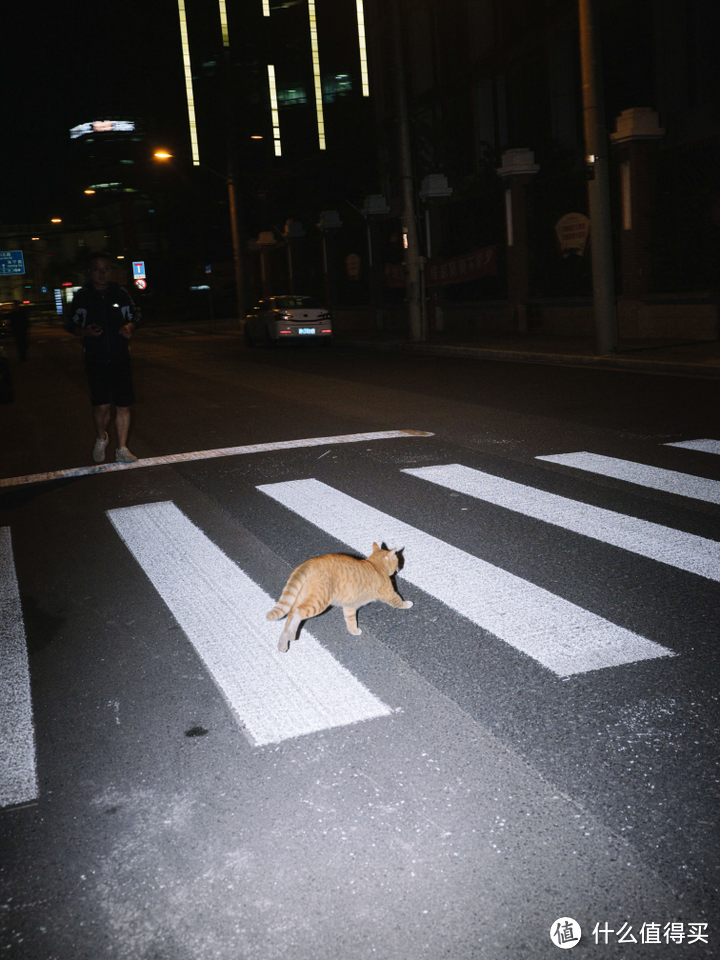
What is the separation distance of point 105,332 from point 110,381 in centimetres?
53

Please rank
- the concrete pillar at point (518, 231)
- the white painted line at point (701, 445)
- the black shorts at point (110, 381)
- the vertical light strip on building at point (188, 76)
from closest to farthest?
the white painted line at point (701, 445) < the black shorts at point (110, 381) < the concrete pillar at point (518, 231) < the vertical light strip on building at point (188, 76)

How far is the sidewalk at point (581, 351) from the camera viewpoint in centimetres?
1515

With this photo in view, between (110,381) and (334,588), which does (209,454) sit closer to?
(110,381)

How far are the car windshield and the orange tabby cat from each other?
24.6 meters

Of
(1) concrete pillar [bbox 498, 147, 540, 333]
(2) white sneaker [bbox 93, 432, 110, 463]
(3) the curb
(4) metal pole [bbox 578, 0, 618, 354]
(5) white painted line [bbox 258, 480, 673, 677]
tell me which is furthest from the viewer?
(1) concrete pillar [bbox 498, 147, 540, 333]

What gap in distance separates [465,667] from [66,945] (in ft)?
6.82

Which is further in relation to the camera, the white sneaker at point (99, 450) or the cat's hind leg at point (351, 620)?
the white sneaker at point (99, 450)

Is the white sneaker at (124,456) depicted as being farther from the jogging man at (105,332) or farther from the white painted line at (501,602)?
the white painted line at (501,602)

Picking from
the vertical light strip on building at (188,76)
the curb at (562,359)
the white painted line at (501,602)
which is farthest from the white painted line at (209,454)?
the vertical light strip on building at (188,76)

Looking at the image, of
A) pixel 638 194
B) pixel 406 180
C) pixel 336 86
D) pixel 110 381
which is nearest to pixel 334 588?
pixel 110 381

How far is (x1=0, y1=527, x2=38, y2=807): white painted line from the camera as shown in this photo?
3.29 metres

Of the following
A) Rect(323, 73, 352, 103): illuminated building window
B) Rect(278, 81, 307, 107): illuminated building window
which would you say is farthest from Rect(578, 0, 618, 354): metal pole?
Rect(278, 81, 307, 107): illuminated building window

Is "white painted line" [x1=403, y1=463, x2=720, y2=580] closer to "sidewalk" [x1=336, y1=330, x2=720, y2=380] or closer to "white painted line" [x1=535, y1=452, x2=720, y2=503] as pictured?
"white painted line" [x1=535, y1=452, x2=720, y2=503]

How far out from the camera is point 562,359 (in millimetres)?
17953
